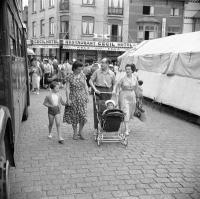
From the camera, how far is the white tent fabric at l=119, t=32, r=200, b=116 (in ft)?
32.4

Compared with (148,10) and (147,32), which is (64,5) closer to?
(148,10)

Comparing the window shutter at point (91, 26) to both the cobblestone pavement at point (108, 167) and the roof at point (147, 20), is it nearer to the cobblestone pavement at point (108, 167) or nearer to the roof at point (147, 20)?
the roof at point (147, 20)

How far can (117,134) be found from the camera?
7570mm

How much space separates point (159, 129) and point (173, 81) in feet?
9.96

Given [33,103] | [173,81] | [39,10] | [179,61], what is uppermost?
[39,10]

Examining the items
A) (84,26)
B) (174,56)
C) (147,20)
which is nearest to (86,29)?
(84,26)

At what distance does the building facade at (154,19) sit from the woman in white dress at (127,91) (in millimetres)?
28984

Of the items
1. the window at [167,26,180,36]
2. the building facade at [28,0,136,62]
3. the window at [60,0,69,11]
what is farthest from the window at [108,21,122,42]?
the window at [167,26,180,36]

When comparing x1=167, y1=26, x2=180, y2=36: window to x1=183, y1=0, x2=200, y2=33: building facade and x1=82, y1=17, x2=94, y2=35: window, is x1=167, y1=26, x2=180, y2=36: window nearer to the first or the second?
x1=183, y1=0, x2=200, y2=33: building facade

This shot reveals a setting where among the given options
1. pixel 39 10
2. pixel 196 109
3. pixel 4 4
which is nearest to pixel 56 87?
pixel 4 4

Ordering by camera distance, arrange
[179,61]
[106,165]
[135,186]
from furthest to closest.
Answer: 1. [179,61]
2. [106,165]
3. [135,186]

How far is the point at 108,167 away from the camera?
542cm

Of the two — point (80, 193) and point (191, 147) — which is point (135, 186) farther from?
point (191, 147)

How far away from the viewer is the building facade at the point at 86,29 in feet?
110
